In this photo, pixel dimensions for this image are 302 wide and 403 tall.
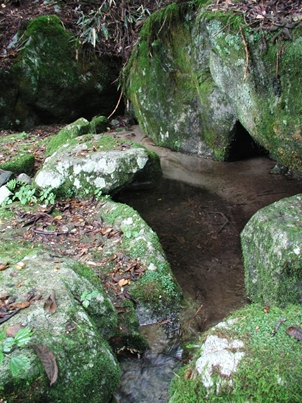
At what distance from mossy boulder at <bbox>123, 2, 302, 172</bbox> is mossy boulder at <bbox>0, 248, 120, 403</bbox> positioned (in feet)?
9.57

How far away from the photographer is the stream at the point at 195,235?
3.50 meters

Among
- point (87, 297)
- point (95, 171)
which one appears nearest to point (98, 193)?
point (95, 171)

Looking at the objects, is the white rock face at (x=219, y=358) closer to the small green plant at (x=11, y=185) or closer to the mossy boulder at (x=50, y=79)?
the small green plant at (x=11, y=185)

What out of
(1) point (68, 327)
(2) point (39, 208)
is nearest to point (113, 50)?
(2) point (39, 208)

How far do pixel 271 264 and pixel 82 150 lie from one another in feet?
11.4

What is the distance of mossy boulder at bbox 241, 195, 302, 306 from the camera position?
12.1ft

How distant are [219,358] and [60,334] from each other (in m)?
1.05

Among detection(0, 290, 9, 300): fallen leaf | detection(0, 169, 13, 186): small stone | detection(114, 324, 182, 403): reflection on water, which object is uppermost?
detection(0, 290, 9, 300): fallen leaf

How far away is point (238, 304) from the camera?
4141mm

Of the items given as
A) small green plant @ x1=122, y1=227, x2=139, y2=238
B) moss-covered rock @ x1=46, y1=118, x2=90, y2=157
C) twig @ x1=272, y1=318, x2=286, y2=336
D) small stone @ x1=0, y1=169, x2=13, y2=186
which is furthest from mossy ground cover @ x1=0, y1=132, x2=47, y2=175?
twig @ x1=272, y1=318, x2=286, y2=336

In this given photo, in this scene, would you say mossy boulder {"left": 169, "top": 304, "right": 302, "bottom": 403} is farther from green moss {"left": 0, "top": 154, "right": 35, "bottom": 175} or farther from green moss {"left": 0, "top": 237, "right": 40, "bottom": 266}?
green moss {"left": 0, "top": 154, "right": 35, "bottom": 175}

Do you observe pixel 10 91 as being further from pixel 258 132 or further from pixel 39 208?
pixel 258 132

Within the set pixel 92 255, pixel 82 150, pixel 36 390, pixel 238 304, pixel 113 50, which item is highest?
pixel 113 50

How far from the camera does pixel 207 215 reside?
5.71 m
